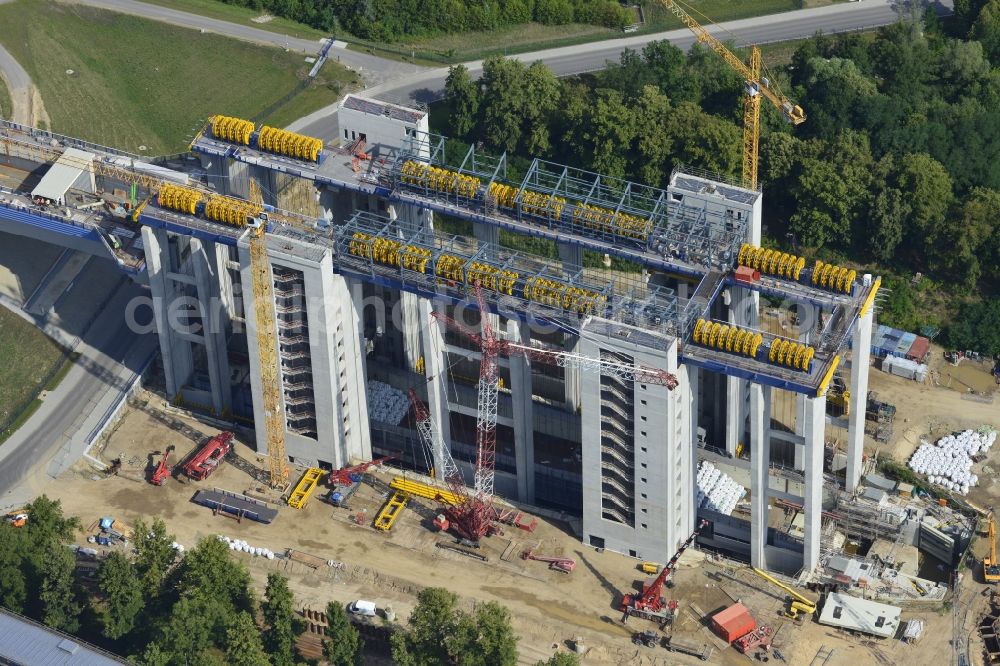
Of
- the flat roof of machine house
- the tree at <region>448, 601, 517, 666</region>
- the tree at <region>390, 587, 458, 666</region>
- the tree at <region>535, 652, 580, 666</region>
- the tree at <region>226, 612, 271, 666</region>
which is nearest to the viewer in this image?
the tree at <region>535, 652, 580, 666</region>

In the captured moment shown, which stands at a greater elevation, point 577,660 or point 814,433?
point 814,433

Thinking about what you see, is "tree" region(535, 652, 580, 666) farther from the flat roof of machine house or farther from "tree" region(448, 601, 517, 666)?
the flat roof of machine house

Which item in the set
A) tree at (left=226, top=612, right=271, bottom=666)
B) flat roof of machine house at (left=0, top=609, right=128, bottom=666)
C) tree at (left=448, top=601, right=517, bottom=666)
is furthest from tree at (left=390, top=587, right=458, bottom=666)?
flat roof of machine house at (left=0, top=609, right=128, bottom=666)

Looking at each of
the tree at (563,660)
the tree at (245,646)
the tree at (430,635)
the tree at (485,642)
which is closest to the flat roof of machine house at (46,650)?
the tree at (245,646)

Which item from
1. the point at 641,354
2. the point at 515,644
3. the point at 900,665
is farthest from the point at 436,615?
the point at 900,665

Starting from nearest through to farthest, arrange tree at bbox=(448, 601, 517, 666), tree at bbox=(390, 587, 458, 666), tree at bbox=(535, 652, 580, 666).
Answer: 1. tree at bbox=(535, 652, 580, 666)
2. tree at bbox=(448, 601, 517, 666)
3. tree at bbox=(390, 587, 458, 666)

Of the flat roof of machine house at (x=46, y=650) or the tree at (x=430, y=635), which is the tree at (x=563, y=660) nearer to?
the tree at (x=430, y=635)

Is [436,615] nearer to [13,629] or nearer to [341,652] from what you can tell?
[341,652]

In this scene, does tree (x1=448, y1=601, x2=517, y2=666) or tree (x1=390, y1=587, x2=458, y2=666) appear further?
tree (x1=390, y1=587, x2=458, y2=666)
